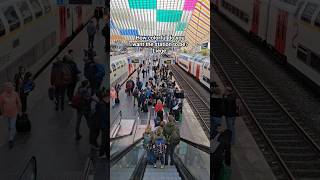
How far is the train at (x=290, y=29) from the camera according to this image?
44.8 feet

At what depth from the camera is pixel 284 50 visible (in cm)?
1644

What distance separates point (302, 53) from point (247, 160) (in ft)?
17.9

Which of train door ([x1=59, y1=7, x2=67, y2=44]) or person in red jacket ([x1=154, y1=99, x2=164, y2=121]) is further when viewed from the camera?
train door ([x1=59, y1=7, x2=67, y2=44])

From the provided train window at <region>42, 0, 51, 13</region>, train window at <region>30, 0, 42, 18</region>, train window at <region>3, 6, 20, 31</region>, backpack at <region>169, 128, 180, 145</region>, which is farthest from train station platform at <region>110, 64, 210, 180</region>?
train window at <region>42, 0, 51, 13</region>

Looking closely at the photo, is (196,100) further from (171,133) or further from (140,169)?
(140,169)

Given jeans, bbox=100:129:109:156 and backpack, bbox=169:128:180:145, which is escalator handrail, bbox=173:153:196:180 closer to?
backpack, bbox=169:128:180:145

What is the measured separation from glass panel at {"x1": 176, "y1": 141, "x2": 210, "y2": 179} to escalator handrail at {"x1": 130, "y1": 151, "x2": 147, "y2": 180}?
1.72ft

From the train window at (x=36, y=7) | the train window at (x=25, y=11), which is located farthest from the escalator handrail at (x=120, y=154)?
the train window at (x=36, y=7)

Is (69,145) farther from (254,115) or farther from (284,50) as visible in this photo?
(284,50)

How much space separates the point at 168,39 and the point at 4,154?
3289 mm

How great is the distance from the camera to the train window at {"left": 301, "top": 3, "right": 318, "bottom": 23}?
13.7 m

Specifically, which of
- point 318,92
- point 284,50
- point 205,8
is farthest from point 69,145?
point 284,50

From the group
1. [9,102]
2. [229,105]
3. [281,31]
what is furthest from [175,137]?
[281,31]

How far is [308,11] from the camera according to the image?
1397 cm
